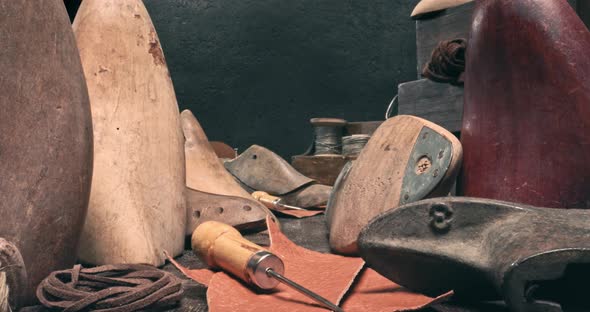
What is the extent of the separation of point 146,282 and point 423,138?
23.9 inches

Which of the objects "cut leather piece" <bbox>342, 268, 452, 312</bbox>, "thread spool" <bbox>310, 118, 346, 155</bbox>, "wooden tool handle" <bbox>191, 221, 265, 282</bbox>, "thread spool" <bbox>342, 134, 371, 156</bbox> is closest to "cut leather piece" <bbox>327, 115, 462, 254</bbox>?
"cut leather piece" <bbox>342, 268, 452, 312</bbox>

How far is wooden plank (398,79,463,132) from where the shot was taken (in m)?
1.78

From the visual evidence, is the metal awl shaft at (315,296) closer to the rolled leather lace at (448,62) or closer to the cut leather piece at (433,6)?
the rolled leather lace at (448,62)

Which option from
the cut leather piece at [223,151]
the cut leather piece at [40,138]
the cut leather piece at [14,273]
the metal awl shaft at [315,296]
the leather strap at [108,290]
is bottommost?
the cut leather piece at [223,151]

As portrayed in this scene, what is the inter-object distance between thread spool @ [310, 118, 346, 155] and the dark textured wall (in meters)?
0.50

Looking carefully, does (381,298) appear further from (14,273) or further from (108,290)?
(14,273)

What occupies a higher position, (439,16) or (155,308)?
(439,16)

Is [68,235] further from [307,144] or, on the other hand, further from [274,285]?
[307,144]

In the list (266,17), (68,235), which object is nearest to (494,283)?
(68,235)

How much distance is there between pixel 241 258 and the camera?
0.83m

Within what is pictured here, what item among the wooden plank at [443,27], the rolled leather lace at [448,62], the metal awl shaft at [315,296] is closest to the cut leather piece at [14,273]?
the metal awl shaft at [315,296]

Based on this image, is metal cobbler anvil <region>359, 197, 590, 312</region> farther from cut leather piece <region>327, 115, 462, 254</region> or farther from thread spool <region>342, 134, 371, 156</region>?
thread spool <region>342, 134, 371, 156</region>

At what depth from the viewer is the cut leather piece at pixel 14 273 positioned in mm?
675

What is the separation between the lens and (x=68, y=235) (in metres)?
0.81
